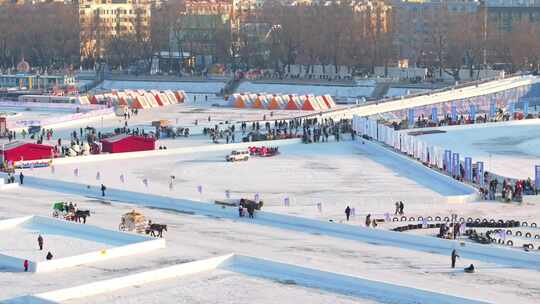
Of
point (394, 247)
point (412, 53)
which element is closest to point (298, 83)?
point (412, 53)

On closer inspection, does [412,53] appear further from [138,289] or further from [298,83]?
[138,289]

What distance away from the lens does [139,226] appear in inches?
1268

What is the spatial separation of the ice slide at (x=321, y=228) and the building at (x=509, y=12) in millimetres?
65944

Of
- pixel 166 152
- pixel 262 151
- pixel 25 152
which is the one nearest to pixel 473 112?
pixel 262 151

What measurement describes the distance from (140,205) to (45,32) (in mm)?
67753

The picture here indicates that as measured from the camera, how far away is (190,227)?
110ft

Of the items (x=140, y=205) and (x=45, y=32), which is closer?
(x=140, y=205)

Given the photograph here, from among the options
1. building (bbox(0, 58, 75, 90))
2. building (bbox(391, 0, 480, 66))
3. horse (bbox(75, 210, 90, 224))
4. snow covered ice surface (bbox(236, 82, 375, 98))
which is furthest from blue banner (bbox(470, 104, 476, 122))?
building (bbox(0, 58, 75, 90))

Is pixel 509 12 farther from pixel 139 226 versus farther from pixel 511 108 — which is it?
pixel 139 226

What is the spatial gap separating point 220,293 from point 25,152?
20123 mm

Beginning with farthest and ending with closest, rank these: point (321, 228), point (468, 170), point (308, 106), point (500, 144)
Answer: point (308, 106)
point (500, 144)
point (468, 170)
point (321, 228)

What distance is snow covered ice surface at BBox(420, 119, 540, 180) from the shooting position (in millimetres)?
45812

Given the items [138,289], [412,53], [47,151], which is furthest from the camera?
[412,53]

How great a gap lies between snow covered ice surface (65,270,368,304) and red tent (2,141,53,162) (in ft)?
60.9
